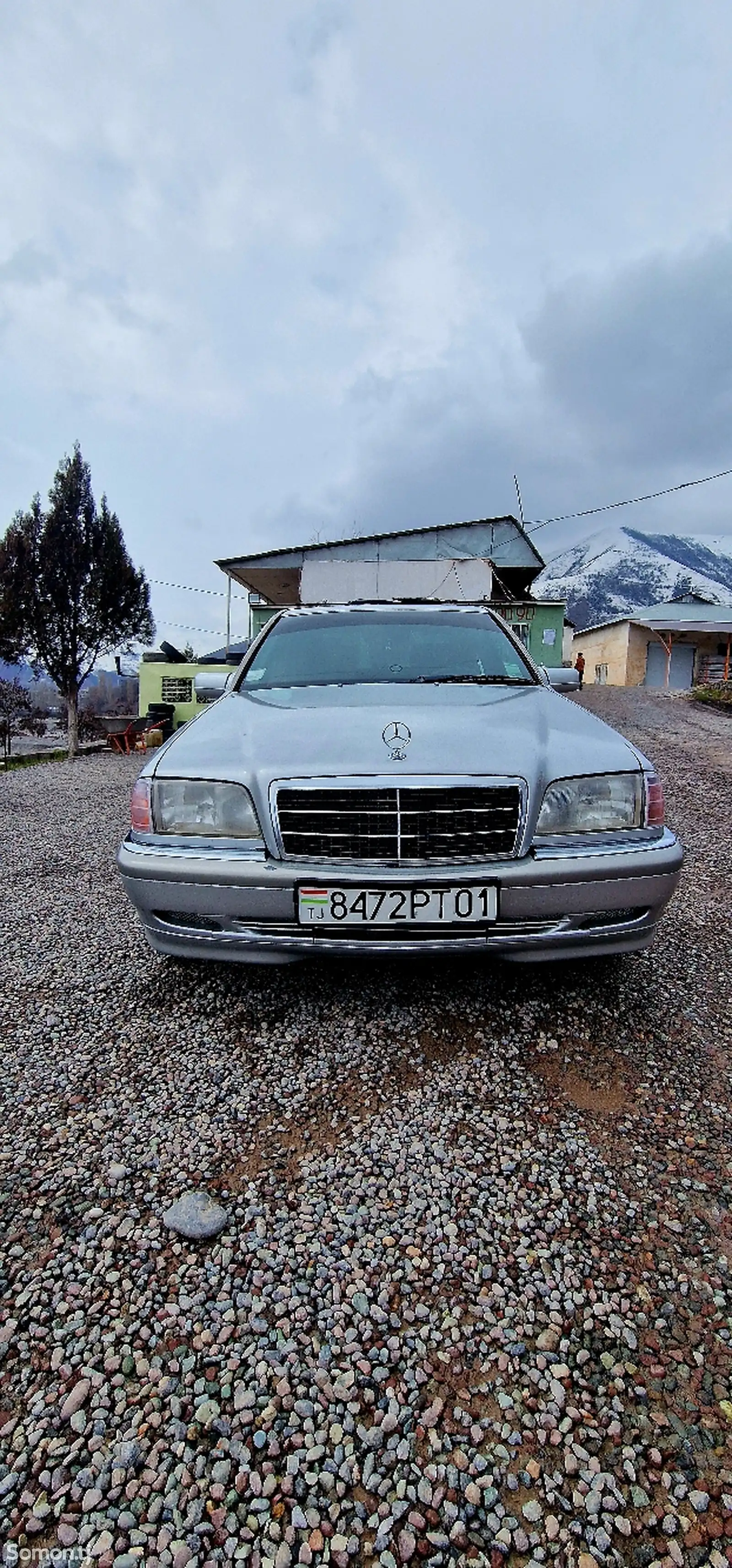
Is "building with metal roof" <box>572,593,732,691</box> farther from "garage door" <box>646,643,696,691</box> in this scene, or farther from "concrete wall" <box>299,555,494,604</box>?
"concrete wall" <box>299,555,494,604</box>

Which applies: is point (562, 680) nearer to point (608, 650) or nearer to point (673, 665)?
point (673, 665)

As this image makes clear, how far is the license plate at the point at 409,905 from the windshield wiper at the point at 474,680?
1.14 meters

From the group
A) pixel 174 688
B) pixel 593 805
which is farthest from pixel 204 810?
pixel 174 688

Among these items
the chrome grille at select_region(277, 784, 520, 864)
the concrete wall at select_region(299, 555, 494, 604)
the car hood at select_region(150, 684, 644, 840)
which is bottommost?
the chrome grille at select_region(277, 784, 520, 864)

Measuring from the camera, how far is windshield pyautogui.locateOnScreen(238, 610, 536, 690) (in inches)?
114

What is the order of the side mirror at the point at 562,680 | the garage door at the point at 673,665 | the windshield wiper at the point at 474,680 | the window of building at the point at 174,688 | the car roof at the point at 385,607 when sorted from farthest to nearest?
the garage door at the point at 673,665, the window of building at the point at 174,688, the car roof at the point at 385,607, the side mirror at the point at 562,680, the windshield wiper at the point at 474,680

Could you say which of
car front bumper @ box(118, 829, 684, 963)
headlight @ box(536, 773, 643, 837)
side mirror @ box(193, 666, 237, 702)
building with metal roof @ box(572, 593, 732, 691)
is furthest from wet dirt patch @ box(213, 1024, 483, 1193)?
building with metal roof @ box(572, 593, 732, 691)

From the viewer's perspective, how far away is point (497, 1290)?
1246 millimetres

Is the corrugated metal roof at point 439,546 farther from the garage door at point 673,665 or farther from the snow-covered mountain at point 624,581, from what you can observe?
the snow-covered mountain at point 624,581

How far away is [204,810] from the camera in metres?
2.07

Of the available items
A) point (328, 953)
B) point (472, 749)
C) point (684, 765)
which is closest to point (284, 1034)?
point (328, 953)

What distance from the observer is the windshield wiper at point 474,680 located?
9.12 ft

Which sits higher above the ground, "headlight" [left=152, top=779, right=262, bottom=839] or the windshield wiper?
the windshield wiper

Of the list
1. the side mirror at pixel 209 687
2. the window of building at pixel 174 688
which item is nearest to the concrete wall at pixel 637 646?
the window of building at pixel 174 688
